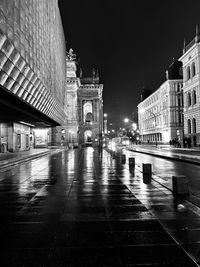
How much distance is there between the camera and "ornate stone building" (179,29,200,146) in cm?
4566

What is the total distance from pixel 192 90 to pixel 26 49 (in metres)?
31.4

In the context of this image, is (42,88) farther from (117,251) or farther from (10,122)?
(117,251)

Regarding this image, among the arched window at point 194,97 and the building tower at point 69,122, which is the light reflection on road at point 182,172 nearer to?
the arched window at point 194,97

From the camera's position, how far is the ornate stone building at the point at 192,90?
4566cm

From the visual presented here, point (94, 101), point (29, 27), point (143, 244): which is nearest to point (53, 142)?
point (94, 101)

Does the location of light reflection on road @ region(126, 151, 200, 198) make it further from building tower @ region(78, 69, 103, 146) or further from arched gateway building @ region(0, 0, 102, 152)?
building tower @ region(78, 69, 103, 146)

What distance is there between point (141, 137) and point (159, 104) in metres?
29.9

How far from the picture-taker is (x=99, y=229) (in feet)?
19.8

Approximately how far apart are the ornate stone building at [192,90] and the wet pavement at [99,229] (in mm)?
39456

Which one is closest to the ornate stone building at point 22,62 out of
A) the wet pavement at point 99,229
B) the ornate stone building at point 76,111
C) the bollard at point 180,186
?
the wet pavement at point 99,229

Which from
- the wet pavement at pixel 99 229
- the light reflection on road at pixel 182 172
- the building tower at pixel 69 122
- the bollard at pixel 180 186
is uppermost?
the building tower at pixel 69 122

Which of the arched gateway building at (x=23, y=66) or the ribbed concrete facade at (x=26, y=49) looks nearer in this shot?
the ribbed concrete facade at (x=26, y=49)

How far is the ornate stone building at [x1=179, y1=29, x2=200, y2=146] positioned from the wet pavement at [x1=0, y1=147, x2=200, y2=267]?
39456mm

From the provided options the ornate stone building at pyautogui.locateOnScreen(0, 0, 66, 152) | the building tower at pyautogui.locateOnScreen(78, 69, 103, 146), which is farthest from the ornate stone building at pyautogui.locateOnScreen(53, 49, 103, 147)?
the ornate stone building at pyautogui.locateOnScreen(0, 0, 66, 152)
